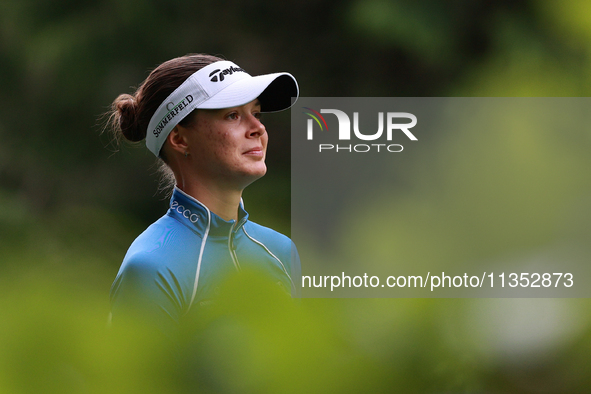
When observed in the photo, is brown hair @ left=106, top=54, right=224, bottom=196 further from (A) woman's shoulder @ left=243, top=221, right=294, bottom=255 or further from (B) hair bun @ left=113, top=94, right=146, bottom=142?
(A) woman's shoulder @ left=243, top=221, right=294, bottom=255

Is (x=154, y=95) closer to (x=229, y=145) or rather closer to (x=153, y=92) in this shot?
(x=153, y=92)

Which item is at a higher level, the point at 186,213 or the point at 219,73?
the point at 219,73

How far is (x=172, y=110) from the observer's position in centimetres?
63

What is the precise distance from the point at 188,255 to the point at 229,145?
10 centimetres

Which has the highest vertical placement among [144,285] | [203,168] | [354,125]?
[354,125]

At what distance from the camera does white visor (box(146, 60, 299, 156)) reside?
0.61 metres

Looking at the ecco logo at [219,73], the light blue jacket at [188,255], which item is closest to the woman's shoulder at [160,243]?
the light blue jacket at [188,255]

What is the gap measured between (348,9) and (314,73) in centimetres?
34

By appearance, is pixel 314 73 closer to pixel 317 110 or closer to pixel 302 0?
pixel 302 0

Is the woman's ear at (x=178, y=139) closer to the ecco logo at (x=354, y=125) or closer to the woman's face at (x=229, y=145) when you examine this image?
the woman's face at (x=229, y=145)

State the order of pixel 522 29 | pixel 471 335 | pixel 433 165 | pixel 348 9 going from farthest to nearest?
pixel 348 9
pixel 522 29
pixel 433 165
pixel 471 335

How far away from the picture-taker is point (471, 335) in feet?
0.37

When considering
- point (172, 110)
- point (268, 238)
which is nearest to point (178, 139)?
point (172, 110)

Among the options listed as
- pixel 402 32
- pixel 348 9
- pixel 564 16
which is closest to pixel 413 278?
pixel 564 16
